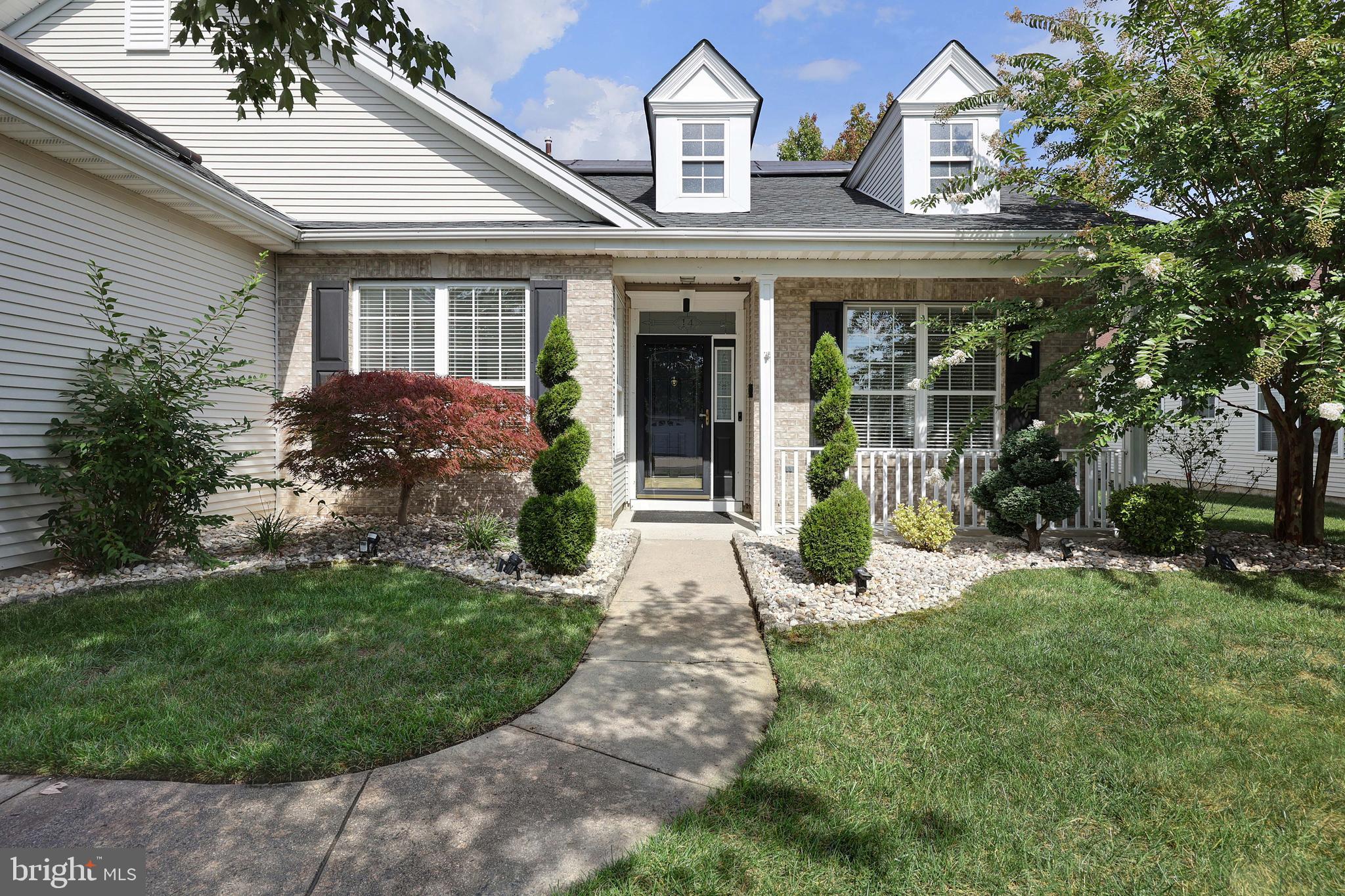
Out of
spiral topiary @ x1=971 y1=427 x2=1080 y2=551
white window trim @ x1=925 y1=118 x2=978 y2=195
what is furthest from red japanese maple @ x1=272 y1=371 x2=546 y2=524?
white window trim @ x1=925 y1=118 x2=978 y2=195

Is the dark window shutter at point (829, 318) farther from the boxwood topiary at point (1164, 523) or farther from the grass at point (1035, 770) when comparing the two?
the grass at point (1035, 770)

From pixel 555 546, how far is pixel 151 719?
2.75m

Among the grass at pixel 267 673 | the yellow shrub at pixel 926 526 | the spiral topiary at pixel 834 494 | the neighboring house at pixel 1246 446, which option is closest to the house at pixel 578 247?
the yellow shrub at pixel 926 526

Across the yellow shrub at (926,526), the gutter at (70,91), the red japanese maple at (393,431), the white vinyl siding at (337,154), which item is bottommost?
the yellow shrub at (926,526)

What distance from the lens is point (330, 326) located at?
7.43m

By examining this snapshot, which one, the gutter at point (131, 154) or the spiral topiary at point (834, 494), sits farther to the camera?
the spiral topiary at point (834, 494)

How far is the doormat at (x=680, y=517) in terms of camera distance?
828 centimetres

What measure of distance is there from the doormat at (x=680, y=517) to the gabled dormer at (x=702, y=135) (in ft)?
13.3

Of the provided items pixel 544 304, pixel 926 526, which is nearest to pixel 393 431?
pixel 544 304

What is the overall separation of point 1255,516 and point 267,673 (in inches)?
488

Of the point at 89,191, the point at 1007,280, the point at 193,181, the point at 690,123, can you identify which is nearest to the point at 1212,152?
the point at 1007,280

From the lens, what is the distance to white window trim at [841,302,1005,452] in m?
7.90

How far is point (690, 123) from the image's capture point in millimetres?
8492

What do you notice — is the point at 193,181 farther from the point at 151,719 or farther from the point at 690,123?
the point at 690,123
